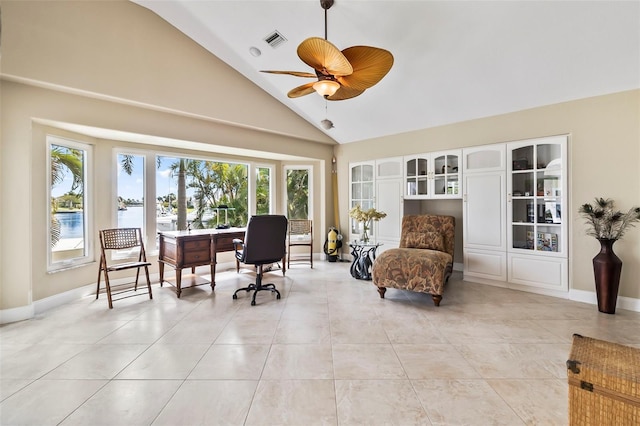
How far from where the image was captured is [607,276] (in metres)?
3.24

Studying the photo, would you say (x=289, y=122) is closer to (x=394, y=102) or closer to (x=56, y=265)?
(x=394, y=102)

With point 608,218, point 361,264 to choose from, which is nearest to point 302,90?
point 361,264

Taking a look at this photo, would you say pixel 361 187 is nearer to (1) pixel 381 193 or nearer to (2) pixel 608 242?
(1) pixel 381 193

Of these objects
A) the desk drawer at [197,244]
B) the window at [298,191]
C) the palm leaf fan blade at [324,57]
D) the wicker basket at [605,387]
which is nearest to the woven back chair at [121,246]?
the desk drawer at [197,244]

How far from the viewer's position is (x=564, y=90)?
356cm

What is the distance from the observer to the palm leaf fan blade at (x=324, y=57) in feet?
6.97

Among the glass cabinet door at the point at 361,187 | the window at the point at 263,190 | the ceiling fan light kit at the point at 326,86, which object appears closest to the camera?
the ceiling fan light kit at the point at 326,86

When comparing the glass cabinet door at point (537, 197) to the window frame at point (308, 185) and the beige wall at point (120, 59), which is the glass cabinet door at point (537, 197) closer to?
the window frame at point (308, 185)

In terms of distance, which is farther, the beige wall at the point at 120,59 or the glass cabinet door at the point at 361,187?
the glass cabinet door at the point at 361,187

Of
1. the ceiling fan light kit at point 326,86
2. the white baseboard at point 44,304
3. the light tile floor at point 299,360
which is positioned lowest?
the light tile floor at point 299,360

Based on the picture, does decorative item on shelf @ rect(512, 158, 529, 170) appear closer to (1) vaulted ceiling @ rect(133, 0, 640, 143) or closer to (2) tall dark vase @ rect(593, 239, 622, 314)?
(1) vaulted ceiling @ rect(133, 0, 640, 143)

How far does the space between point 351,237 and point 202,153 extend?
3506 millimetres

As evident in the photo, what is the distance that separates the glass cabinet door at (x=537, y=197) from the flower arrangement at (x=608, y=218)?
361mm

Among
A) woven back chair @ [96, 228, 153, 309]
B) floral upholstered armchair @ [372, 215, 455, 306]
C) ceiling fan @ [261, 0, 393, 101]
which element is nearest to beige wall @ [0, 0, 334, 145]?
woven back chair @ [96, 228, 153, 309]
